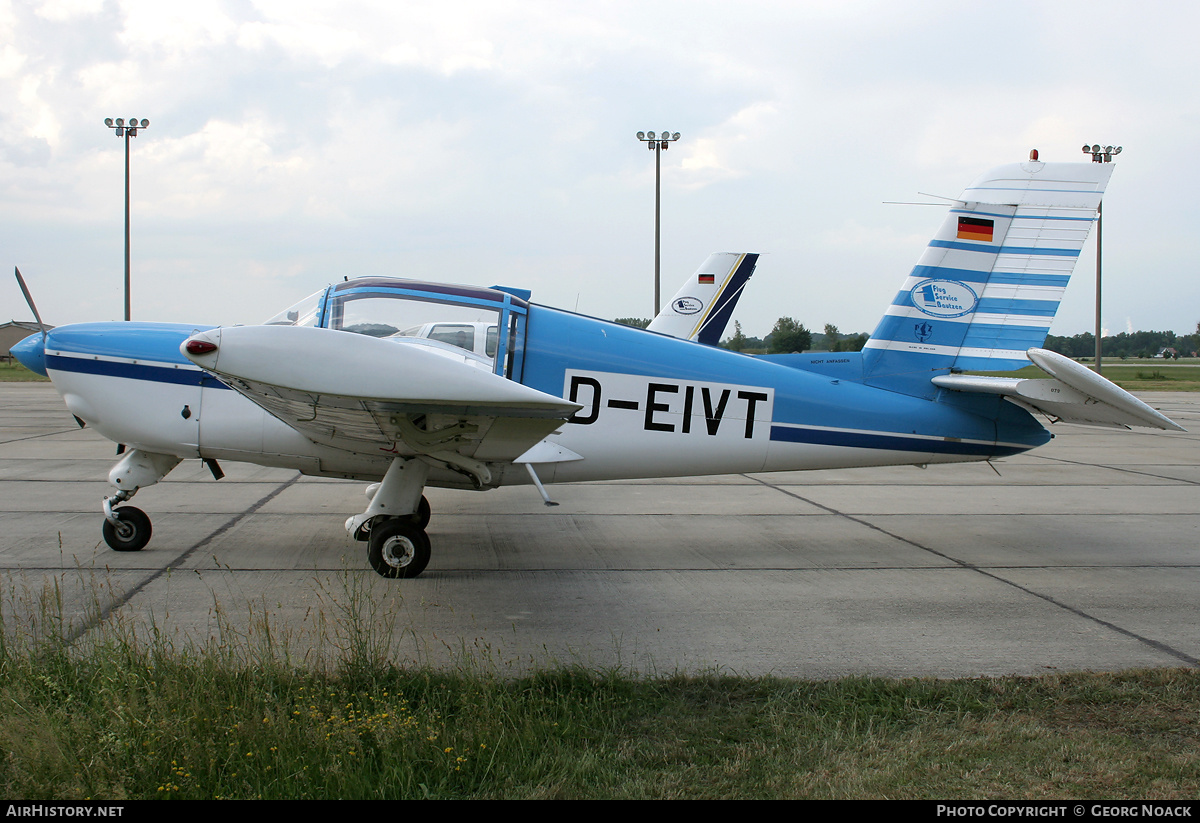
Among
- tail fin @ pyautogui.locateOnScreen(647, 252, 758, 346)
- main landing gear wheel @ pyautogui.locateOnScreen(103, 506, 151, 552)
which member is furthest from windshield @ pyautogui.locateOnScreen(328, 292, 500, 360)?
tail fin @ pyautogui.locateOnScreen(647, 252, 758, 346)

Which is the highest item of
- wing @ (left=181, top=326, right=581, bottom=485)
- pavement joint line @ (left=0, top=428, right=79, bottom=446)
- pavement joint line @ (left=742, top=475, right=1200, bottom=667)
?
wing @ (left=181, top=326, right=581, bottom=485)

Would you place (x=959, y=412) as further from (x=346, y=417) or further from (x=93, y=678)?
(x=93, y=678)

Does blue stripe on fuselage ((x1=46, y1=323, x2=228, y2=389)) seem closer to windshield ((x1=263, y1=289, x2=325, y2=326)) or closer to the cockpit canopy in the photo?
windshield ((x1=263, y1=289, x2=325, y2=326))

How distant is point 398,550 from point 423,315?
1.78 m

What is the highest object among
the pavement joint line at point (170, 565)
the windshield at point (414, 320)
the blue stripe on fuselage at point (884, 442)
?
the windshield at point (414, 320)

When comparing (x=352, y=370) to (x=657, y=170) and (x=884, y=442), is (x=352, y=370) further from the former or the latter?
(x=657, y=170)

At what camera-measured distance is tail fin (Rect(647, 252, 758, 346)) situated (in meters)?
20.6

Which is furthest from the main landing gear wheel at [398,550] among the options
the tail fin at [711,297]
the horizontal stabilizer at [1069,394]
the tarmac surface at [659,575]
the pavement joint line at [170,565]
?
the tail fin at [711,297]

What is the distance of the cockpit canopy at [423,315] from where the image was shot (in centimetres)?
622

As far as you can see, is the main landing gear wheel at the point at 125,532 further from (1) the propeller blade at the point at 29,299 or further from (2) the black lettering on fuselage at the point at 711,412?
(2) the black lettering on fuselage at the point at 711,412

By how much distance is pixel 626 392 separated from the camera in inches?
260

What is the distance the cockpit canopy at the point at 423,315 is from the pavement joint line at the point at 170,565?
2068 millimetres

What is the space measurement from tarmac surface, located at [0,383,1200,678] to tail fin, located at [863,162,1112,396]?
1768mm
